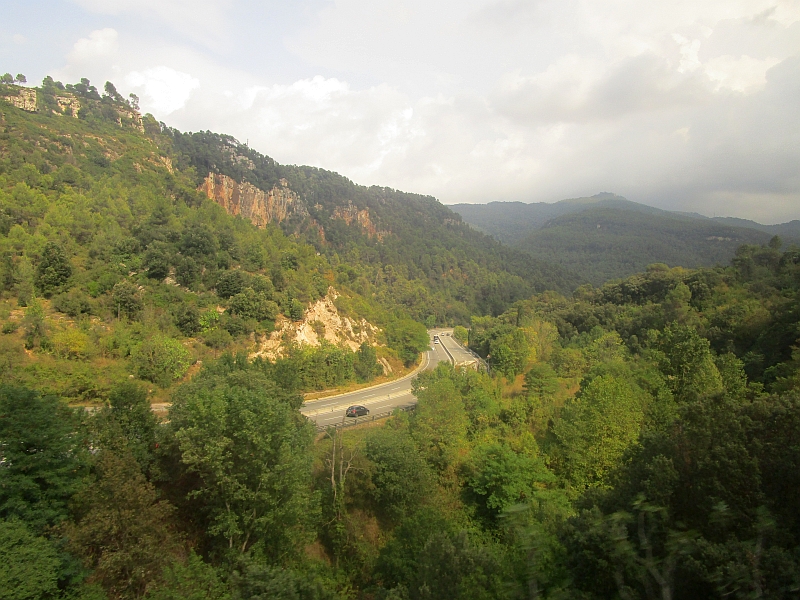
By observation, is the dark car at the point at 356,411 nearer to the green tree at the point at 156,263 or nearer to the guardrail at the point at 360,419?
the guardrail at the point at 360,419

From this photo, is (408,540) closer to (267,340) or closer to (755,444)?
(755,444)

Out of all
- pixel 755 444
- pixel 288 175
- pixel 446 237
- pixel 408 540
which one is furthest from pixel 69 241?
pixel 446 237

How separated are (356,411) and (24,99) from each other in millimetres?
76579

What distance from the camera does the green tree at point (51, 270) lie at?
31938 millimetres

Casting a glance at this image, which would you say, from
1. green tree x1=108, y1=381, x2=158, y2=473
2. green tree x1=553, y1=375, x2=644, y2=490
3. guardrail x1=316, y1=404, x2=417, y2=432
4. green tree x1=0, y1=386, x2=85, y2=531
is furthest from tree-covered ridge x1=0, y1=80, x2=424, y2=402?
green tree x1=553, y1=375, x2=644, y2=490

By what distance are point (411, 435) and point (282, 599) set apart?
16.5 metres

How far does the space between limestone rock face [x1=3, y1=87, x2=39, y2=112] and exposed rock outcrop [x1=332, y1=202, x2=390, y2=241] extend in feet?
266

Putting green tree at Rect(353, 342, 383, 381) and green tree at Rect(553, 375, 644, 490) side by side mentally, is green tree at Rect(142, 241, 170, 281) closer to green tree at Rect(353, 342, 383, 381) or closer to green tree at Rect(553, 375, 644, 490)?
green tree at Rect(353, 342, 383, 381)

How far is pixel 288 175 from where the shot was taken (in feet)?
461

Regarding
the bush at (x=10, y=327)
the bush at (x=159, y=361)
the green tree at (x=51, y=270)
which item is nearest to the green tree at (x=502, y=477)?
the bush at (x=159, y=361)

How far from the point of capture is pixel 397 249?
5507 inches

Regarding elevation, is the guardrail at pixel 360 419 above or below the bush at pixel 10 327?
below

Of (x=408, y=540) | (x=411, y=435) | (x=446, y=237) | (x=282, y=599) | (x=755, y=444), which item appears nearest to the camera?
(x=282, y=599)

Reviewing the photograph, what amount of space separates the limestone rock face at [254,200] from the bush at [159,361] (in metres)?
48.2
